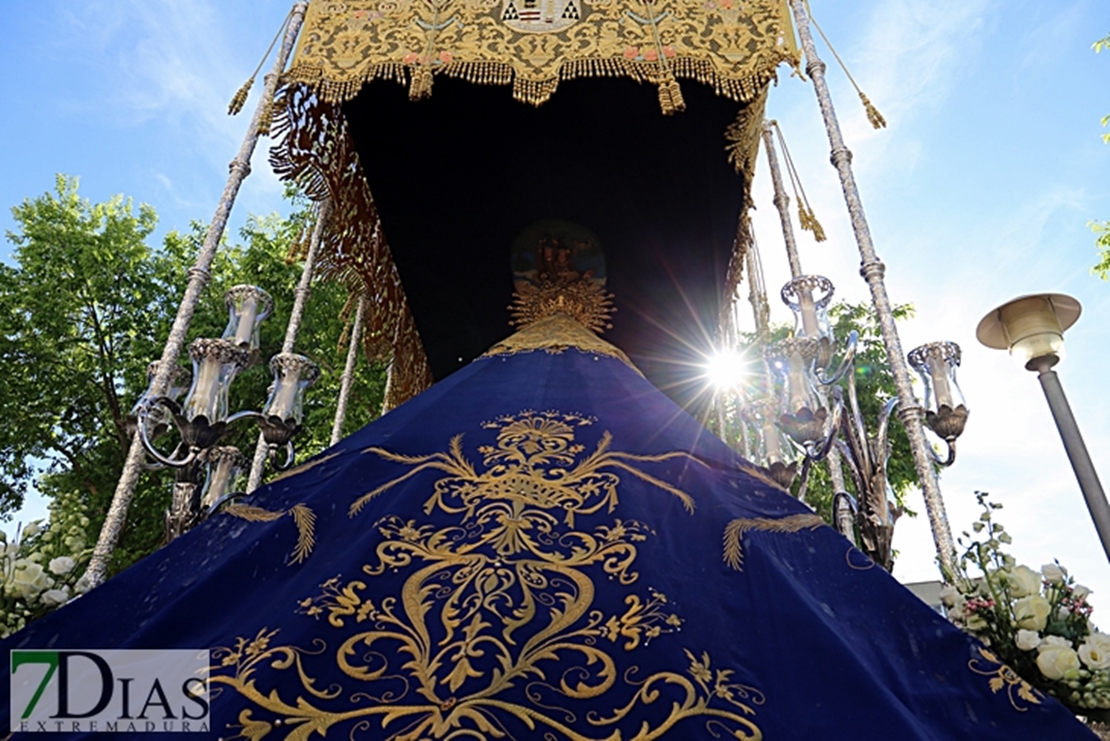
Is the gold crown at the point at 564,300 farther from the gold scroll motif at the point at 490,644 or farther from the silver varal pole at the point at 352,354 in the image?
the gold scroll motif at the point at 490,644

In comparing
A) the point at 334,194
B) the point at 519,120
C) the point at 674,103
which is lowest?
the point at 674,103

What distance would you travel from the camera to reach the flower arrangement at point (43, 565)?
7.60 ft

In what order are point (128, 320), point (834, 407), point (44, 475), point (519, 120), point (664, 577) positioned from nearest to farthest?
point (664, 577)
point (834, 407)
point (519, 120)
point (44, 475)
point (128, 320)

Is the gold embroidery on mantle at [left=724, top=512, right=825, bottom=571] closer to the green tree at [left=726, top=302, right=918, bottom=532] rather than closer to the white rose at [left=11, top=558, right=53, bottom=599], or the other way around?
the white rose at [left=11, top=558, right=53, bottom=599]

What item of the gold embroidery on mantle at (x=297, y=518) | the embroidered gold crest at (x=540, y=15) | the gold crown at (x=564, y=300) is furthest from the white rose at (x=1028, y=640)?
the embroidered gold crest at (x=540, y=15)

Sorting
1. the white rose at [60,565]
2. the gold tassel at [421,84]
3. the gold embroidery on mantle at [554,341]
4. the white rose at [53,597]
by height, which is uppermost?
the gold tassel at [421,84]

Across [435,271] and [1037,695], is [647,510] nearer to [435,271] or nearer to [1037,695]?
[1037,695]

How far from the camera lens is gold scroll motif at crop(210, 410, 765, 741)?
1.40 m

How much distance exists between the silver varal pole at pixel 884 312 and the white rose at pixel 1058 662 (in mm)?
530

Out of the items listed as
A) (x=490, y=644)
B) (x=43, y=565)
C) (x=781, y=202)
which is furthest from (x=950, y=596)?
(x=781, y=202)

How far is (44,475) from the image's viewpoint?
11.5m

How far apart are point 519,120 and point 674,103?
56.9 inches

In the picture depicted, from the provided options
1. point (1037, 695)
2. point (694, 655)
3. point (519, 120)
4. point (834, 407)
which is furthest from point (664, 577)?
point (519, 120)

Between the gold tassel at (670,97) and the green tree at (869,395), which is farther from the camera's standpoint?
the green tree at (869,395)
